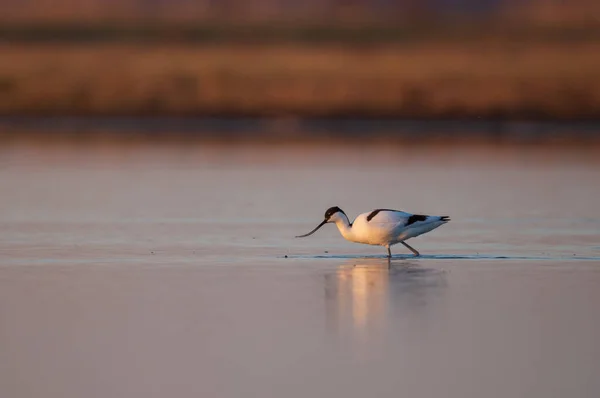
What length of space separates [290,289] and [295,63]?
32346 millimetres

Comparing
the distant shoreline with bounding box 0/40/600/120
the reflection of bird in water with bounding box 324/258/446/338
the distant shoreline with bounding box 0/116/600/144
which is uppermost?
the distant shoreline with bounding box 0/40/600/120

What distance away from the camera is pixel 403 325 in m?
9.21

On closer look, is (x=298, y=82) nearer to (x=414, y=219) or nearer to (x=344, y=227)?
(x=344, y=227)

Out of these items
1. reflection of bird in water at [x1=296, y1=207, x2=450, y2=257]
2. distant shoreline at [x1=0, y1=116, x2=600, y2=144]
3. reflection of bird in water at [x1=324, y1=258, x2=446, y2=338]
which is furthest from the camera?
distant shoreline at [x1=0, y1=116, x2=600, y2=144]

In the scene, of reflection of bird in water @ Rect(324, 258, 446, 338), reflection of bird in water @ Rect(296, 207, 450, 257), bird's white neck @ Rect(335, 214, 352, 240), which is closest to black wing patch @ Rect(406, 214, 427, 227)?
reflection of bird in water @ Rect(296, 207, 450, 257)

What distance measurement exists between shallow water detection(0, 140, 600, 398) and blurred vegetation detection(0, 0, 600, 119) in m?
15.1

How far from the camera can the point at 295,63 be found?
42.7 m

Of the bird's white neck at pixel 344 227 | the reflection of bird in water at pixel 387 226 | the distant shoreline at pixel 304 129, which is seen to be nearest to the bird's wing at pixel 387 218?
the reflection of bird in water at pixel 387 226

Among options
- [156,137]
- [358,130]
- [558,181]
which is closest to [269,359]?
[558,181]

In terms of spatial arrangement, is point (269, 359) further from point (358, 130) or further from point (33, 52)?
point (33, 52)

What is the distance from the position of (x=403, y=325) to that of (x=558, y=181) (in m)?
10.7

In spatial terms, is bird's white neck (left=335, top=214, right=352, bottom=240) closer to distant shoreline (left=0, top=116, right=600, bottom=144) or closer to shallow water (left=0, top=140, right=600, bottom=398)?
shallow water (left=0, top=140, right=600, bottom=398)

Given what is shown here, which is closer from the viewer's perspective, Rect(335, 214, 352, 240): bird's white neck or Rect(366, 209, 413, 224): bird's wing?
Rect(366, 209, 413, 224): bird's wing

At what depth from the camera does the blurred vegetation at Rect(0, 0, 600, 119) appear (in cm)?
3500
